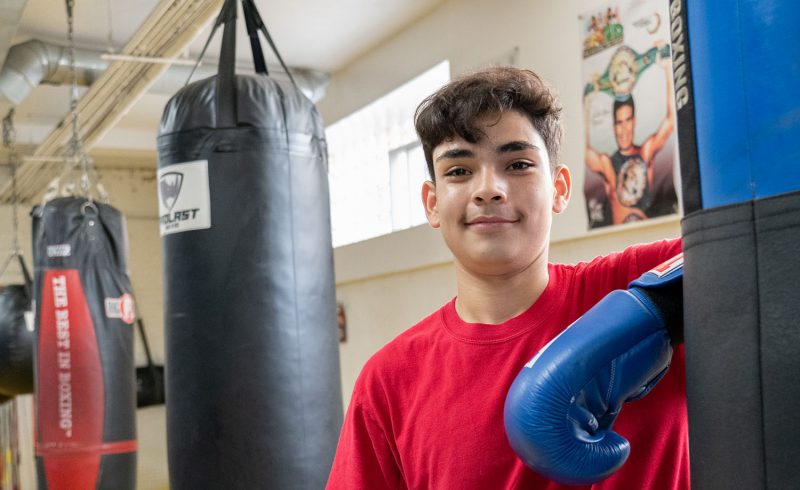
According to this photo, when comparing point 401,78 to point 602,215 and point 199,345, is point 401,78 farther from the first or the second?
point 199,345

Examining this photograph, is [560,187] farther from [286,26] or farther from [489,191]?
[286,26]

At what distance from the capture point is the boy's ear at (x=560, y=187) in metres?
1.51

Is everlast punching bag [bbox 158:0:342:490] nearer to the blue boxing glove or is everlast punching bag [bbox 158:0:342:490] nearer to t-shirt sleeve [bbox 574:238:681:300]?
t-shirt sleeve [bbox 574:238:681:300]

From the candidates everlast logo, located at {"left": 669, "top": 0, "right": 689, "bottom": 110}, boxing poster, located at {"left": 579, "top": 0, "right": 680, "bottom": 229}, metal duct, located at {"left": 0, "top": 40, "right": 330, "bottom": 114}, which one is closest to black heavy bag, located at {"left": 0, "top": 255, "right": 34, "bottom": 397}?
metal duct, located at {"left": 0, "top": 40, "right": 330, "bottom": 114}

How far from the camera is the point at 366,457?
4.99 feet

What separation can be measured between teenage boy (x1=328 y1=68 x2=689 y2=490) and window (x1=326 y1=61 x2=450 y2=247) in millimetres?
4619

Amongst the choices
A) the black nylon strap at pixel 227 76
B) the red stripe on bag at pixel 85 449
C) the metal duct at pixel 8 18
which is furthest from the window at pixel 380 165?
the black nylon strap at pixel 227 76

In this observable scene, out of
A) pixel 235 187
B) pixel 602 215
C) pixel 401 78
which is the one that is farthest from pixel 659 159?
pixel 401 78

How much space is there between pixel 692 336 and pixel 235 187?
1.92m

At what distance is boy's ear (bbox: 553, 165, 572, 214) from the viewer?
4.97 ft

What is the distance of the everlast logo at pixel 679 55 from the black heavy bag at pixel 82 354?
426cm

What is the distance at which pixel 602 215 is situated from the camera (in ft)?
15.1

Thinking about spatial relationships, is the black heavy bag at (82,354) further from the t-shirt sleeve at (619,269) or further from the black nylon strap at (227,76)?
the t-shirt sleeve at (619,269)

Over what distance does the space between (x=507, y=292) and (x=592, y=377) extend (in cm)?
41
